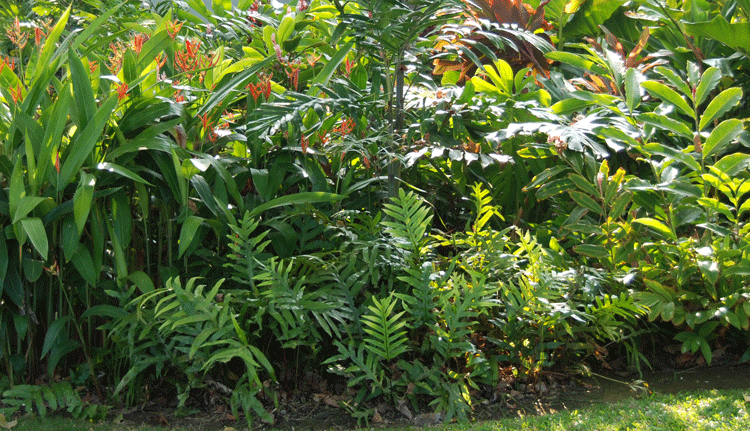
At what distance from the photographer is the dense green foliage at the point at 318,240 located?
2416 mm

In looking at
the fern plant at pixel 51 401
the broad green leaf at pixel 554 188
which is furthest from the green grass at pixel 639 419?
the broad green leaf at pixel 554 188

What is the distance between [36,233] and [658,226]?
7.91 ft

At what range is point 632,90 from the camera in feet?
9.12

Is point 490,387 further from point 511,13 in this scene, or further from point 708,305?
point 511,13

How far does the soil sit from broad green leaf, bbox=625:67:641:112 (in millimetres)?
1179

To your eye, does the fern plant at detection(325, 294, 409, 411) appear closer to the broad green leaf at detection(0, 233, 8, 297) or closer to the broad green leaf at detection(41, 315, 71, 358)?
the broad green leaf at detection(41, 315, 71, 358)

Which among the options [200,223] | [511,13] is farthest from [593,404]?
[511,13]

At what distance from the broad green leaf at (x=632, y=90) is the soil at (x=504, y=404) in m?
1.18

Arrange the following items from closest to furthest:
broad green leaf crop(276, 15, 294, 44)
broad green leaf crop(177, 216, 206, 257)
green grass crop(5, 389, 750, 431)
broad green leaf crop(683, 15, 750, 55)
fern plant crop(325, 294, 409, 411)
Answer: green grass crop(5, 389, 750, 431)
fern plant crop(325, 294, 409, 411)
broad green leaf crop(177, 216, 206, 257)
broad green leaf crop(683, 15, 750, 55)
broad green leaf crop(276, 15, 294, 44)

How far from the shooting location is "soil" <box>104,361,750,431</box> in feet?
7.77

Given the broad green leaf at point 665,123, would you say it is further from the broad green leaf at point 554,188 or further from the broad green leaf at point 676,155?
the broad green leaf at point 554,188

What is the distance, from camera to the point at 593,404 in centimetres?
239

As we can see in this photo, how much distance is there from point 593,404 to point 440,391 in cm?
58

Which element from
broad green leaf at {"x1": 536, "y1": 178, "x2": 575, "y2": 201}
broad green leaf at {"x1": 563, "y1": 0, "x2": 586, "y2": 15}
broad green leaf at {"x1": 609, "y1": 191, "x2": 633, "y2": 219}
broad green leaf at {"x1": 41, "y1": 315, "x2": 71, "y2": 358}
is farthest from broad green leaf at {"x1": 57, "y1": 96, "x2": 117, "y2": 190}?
broad green leaf at {"x1": 563, "y1": 0, "x2": 586, "y2": 15}
